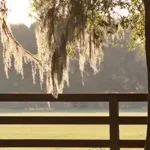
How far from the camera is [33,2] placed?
25.7 ft

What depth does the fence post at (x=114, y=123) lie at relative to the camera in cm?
689

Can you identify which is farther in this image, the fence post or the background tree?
the background tree

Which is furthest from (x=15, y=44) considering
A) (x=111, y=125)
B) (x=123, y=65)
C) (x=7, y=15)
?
(x=123, y=65)

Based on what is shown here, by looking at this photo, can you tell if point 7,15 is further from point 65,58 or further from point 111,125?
point 111,125

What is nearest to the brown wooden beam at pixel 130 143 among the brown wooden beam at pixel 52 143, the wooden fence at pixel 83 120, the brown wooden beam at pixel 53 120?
the wooden fence at pixel 83 120

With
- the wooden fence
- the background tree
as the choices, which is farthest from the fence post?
the background tree

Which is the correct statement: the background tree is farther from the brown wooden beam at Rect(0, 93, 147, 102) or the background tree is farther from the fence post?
the fence post

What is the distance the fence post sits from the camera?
6.89 meters

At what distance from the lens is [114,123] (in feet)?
22.7

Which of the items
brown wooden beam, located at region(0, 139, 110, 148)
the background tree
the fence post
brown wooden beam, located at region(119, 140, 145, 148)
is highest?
the background tree

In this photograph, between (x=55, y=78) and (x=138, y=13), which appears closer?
(x=55, y=78)

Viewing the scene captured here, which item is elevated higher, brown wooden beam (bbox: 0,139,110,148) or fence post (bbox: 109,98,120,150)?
fence post (bbox: 109,98,120,150)

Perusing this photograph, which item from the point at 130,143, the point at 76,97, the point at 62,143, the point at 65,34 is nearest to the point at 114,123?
the point at 130,143

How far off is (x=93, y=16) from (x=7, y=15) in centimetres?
146
